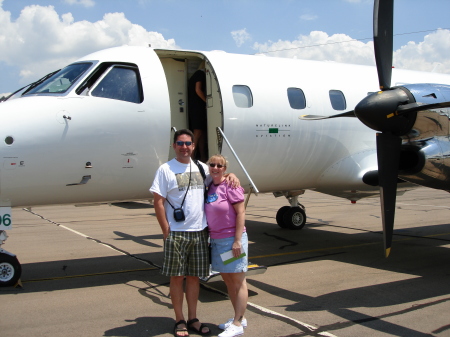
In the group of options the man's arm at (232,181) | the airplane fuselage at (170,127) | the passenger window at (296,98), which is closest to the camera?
the man's arm at (232,181)

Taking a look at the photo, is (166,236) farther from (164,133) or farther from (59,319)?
(164,133)

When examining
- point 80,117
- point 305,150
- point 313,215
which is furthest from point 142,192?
point 313,215

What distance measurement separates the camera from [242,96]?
8.02 m

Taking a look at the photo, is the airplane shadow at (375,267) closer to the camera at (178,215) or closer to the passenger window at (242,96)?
the camera at (178,215)

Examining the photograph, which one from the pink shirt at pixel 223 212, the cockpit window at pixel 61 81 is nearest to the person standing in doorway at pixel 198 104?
the cockpit window at pixel 61 81

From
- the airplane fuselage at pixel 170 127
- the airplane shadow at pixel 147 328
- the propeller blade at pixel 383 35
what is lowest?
the airplane shadow at pixel 147 328

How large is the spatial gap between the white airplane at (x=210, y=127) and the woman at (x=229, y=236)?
1728 millimetres

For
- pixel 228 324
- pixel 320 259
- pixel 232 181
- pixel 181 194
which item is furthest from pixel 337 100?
pixel 228 324

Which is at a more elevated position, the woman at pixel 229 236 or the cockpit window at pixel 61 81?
the cockpit window at pixel 61 81

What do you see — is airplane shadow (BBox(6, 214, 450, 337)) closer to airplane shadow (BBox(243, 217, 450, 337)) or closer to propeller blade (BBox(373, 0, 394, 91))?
airplane shadow (BBox(243, 217, 450, 337))

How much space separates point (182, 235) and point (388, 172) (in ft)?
11.5

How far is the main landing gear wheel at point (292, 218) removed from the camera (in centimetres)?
1241

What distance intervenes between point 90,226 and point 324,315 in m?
9.78

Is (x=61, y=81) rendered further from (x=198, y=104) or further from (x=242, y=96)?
(x=242, y=96)
